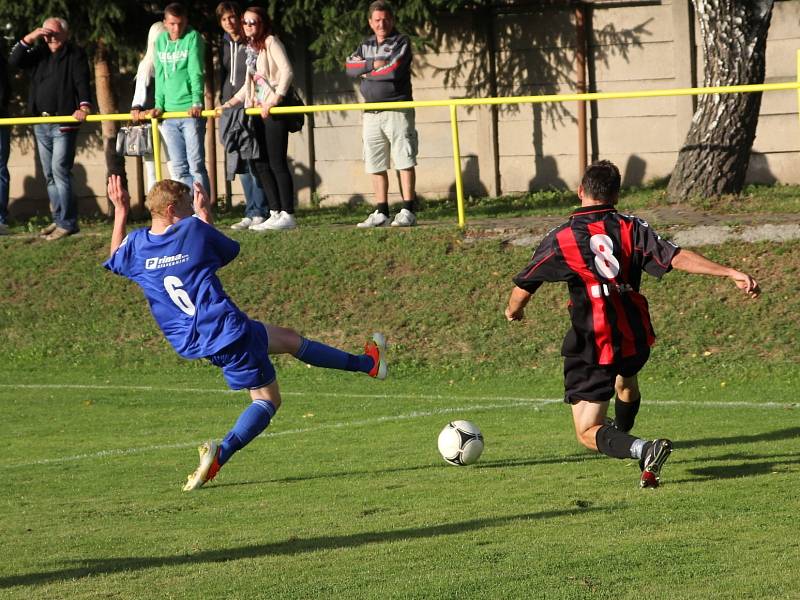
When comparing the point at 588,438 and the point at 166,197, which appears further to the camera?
the point at 166,197

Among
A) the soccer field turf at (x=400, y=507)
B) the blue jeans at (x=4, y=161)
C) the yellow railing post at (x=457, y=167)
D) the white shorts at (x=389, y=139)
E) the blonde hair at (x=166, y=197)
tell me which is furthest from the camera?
the blue jeans at (x=4, y=161)

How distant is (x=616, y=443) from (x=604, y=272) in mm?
876

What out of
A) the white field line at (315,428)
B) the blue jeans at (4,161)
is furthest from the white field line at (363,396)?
the blue jeans at (4,161)

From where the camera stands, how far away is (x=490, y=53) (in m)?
17.9

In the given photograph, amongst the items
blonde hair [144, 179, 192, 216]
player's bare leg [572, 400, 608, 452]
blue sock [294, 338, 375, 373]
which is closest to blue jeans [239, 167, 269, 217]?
blue sock [294, 338, 375, 373]

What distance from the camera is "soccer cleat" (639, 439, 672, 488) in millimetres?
6820

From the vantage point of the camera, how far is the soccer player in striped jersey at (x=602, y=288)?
706 centimetres

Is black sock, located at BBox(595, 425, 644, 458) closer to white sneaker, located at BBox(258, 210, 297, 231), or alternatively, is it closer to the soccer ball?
the soccer ball

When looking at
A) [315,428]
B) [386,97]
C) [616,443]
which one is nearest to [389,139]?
[386,97]

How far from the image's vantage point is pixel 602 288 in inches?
282

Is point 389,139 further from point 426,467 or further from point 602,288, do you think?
point 602,288

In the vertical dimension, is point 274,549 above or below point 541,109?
below

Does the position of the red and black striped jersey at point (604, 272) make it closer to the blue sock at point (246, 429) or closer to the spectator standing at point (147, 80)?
the blue sock at point (246, 429)

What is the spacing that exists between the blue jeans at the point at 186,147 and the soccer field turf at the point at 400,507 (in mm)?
4102
